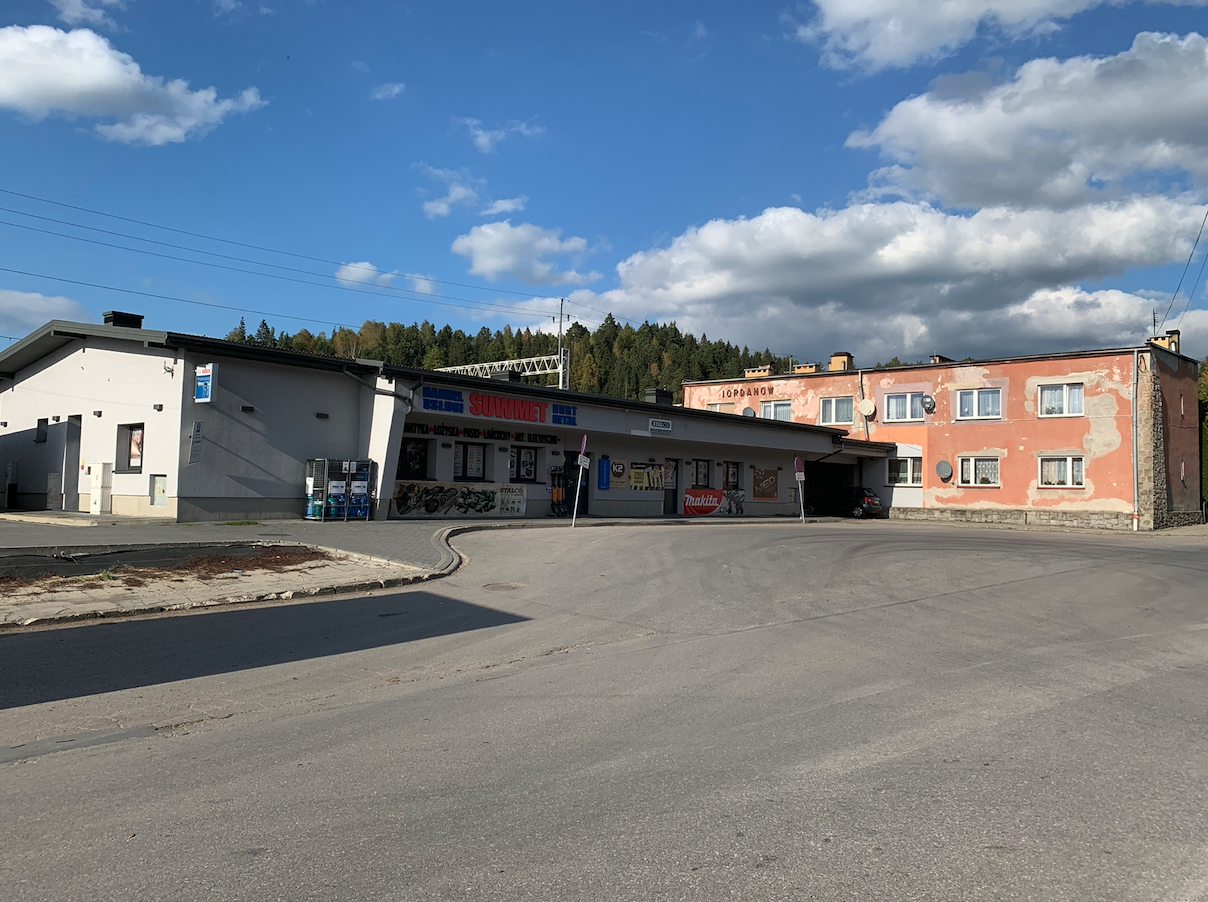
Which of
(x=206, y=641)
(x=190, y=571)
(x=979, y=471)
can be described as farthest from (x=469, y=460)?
(x=979, y=471)

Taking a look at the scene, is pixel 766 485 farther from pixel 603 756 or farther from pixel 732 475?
pixel 603 756

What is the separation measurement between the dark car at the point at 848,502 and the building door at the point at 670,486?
1240 centimetres

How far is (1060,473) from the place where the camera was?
131 ft

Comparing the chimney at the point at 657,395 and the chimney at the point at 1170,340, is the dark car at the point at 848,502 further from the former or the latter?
the chimney at the point at 1170,340

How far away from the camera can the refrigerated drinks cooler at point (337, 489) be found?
955 inches

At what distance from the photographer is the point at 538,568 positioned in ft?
54.2

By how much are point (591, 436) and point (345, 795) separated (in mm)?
28618

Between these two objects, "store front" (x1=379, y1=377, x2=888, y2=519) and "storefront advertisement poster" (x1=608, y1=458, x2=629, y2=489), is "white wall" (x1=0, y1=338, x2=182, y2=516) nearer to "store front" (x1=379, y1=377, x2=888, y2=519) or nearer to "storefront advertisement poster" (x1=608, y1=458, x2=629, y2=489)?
"store front" (x1=379, y1=377, x2=888, y2=519)

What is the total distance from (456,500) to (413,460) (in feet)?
6.96

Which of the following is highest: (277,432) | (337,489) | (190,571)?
(277,432)

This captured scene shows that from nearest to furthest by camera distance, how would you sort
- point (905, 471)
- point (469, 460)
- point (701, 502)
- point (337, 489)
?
point (337, 489) < point (469, 460) < point (701, 502) < point (905, 471)

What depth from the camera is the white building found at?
22703 mm

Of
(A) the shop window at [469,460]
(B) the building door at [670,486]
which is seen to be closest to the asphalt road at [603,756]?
(A) the shop window at [469,460]

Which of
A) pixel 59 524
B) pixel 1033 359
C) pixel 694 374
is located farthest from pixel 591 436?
pixel 694 374
